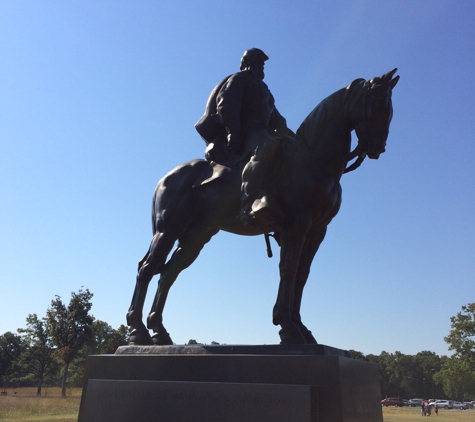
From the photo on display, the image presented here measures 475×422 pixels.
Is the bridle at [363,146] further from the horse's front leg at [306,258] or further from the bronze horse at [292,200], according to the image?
the horse's front leg at [306,258]

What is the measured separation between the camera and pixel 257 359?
17.3ft

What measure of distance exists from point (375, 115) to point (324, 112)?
0.70 meters

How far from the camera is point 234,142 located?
707 centimetres

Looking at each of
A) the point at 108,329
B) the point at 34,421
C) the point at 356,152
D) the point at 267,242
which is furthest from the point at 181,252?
the point at 108,329

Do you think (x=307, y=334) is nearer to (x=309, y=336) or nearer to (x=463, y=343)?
(x=309, y=336)

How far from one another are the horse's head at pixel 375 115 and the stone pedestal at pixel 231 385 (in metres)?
2.69

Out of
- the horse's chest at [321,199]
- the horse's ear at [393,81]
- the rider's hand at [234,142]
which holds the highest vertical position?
the horse's ear at [393,81]

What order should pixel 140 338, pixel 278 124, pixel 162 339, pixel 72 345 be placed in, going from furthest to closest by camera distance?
pixel 72 345 < pixel 278 124 < pixel 162 339 < pixel 140 338

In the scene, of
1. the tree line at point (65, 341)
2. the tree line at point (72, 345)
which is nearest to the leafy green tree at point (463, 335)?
the tree line at point (72, 345)

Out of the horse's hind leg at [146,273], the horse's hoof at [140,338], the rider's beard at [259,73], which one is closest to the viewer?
the horse's hoof at [140,338]

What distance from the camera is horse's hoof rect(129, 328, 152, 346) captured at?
684cm

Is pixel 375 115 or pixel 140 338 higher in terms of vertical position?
pixel 375 115

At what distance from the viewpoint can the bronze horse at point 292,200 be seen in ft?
20.0

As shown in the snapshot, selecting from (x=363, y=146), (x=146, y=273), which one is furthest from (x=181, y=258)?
(x=363, y=146)
